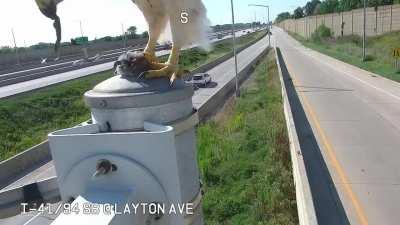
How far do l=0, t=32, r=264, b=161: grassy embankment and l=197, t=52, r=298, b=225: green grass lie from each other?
4.89 metres

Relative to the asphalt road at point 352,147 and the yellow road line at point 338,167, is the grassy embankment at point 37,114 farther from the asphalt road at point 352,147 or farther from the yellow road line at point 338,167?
the asphalt road at point 352,147

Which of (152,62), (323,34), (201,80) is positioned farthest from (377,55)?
(152,62)

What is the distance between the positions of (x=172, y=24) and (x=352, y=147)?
1420 centimetres

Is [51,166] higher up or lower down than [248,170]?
lower down

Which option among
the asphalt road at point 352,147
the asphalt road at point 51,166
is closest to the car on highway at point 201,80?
the asphalt road at point 51,166

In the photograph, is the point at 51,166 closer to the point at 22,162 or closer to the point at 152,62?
the point at 22,162

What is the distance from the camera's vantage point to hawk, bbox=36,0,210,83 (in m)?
2.85

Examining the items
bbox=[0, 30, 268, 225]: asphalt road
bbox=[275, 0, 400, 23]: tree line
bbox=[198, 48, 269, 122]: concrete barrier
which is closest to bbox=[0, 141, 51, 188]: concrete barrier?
bbox=[0, 30, 268, 225]: asphalt road

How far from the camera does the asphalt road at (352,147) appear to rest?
10.8 meters

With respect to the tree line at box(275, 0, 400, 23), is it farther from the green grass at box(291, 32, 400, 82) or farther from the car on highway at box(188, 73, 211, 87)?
the car on highway at box(188, 73, 211, 87)

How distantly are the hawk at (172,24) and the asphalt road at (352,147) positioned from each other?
26.6ft

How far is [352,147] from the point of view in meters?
16.0

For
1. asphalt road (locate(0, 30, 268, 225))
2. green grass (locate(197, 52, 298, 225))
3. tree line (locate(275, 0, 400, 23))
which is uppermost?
tree line (locate(275, 0, 400, 23))

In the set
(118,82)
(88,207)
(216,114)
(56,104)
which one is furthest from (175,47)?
(56,104)
